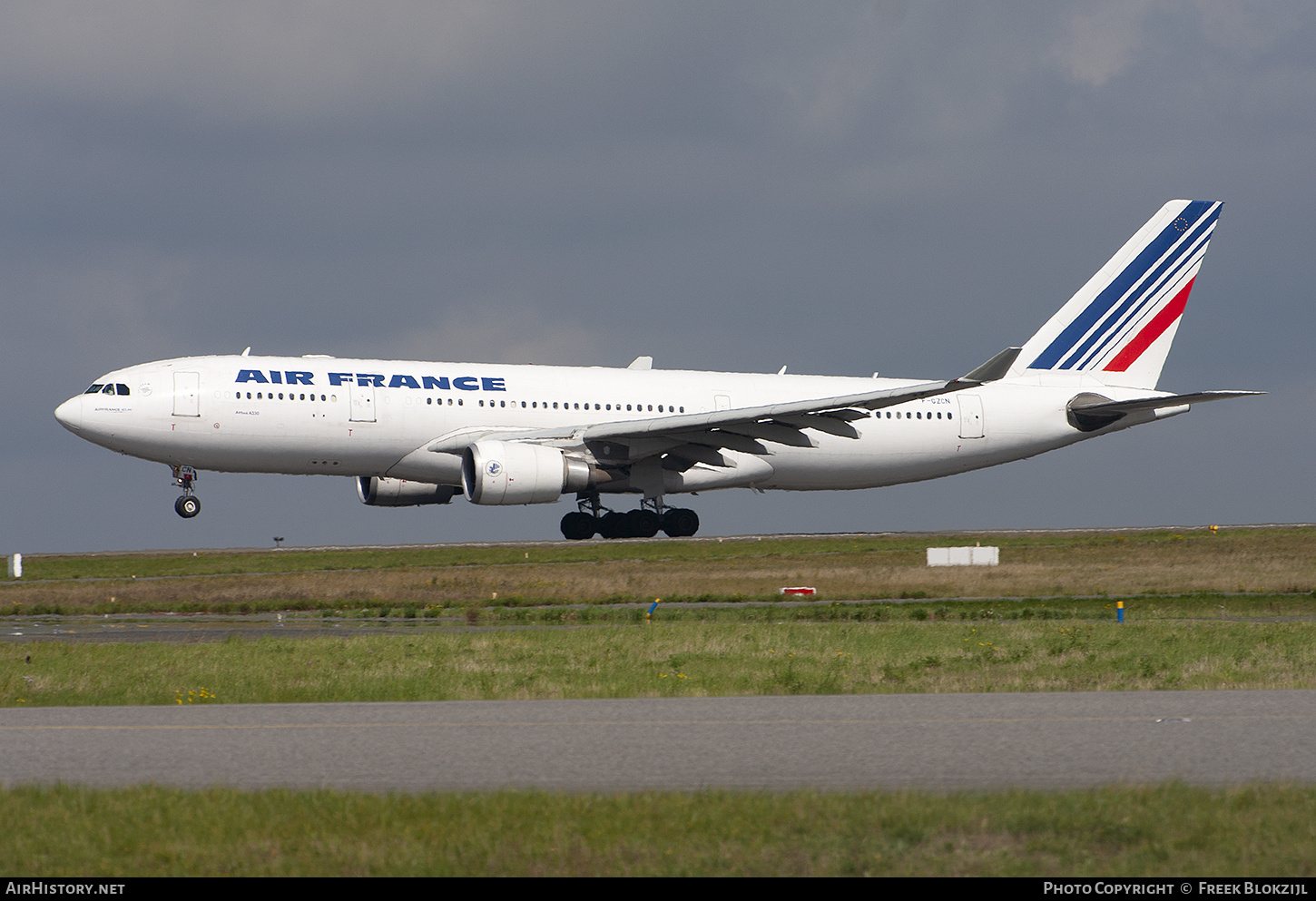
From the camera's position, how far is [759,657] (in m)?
16.5

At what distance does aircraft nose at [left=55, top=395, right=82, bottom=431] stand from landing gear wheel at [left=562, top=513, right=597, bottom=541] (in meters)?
12.9

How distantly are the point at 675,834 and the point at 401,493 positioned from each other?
35.3 metres

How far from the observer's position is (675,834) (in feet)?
23.2

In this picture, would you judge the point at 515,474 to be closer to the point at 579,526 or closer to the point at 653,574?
the point at 579,526

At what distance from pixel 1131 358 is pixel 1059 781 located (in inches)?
1628

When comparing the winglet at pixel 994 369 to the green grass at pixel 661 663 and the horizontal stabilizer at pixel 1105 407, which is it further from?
the green grass at pixel 661 663

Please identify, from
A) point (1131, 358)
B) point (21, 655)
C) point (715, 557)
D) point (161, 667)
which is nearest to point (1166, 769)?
point (161, 667)

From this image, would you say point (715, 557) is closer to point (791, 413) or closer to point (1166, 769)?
point (791, 413)

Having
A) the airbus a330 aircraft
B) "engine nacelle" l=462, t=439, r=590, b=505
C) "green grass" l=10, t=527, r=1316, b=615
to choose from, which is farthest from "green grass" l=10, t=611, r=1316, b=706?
the airbus a330 aircraft

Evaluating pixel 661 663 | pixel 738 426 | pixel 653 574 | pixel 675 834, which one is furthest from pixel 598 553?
pixel 675 834

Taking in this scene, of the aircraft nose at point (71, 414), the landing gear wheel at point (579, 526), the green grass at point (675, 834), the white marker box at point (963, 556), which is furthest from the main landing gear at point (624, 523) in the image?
the green grass at point (675, 834)

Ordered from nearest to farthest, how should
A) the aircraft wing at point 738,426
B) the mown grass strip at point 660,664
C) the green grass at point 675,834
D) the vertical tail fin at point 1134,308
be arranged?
1. the green grass at point 675,834
2. the mown grass strip at point 660,664
3. the aircraft wing at point 738,426
4. the vertical tail fin at point 1134,308

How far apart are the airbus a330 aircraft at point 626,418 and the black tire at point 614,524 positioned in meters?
0.05

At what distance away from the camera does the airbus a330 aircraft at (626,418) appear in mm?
35781
